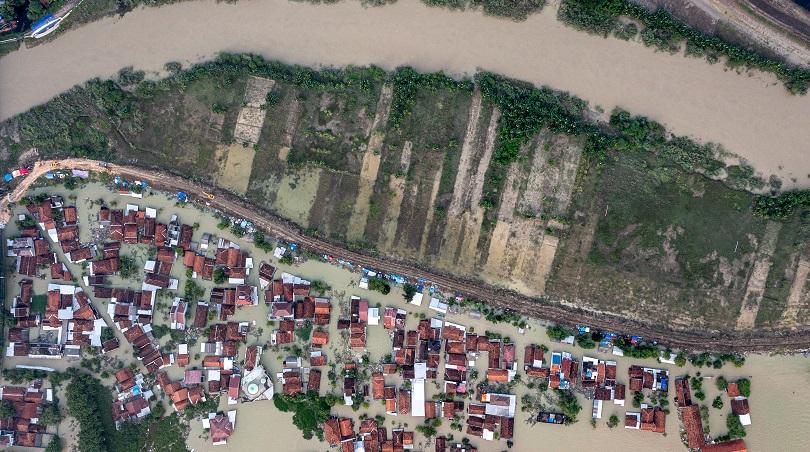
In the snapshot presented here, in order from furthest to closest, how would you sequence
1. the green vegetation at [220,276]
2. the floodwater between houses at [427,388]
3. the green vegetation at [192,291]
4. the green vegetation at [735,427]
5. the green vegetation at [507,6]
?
the green vegetation at [192,291]
the green vegetation at [220,276]
the green vegetation at [507,6]
the floodwater between houses at [427,388]
the green vegetation at [735,427]

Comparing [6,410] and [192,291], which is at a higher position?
[192,291]

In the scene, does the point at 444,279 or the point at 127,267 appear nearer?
the point at 444,279

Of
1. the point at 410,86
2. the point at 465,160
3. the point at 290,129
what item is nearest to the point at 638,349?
the point at 465,160

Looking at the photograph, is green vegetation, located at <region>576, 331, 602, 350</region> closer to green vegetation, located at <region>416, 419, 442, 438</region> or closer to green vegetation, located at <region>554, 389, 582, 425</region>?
green vegetation, located at <region>554, 389, 582, 425</region>

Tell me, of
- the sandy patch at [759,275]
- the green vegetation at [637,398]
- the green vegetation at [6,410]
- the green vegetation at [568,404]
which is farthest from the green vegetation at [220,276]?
the sandy patch at [759,275]

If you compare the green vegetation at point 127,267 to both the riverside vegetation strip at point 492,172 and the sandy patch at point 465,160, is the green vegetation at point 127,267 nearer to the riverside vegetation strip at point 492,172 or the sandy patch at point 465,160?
the riverside vegetation strip at point 492,172

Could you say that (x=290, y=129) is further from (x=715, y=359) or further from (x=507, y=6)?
(x=715, y=359)

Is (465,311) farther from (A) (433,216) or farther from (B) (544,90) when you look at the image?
(B) (544,90)
